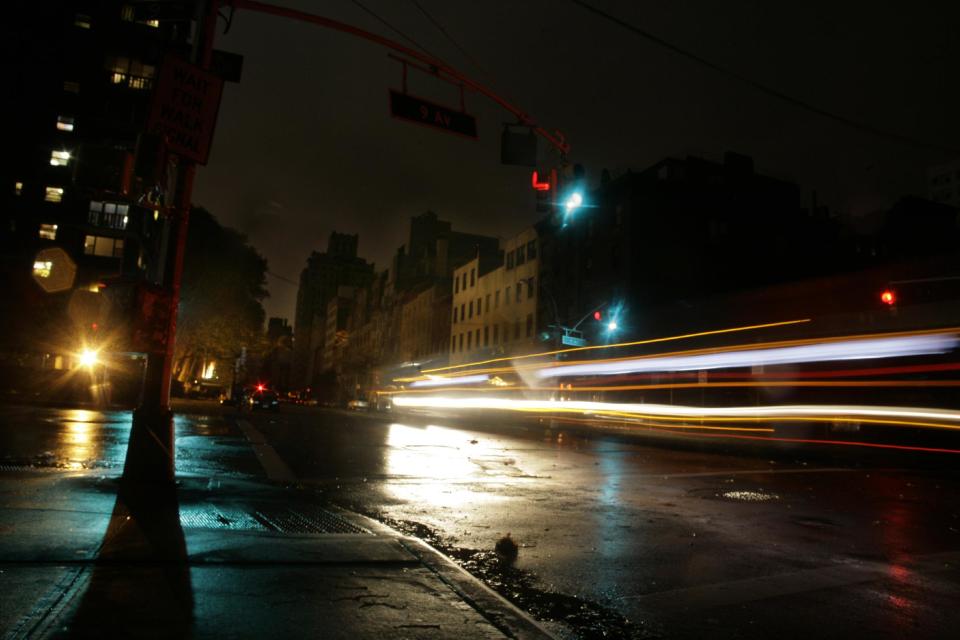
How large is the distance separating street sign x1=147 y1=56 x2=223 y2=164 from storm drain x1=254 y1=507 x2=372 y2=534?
4.15 meters

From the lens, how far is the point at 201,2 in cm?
826

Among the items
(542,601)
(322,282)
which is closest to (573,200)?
(542,601)

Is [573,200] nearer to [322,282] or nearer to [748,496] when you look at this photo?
[748,496]

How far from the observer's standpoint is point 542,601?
450 centimetres

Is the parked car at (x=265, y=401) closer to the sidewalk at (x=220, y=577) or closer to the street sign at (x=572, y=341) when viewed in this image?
the street sign at (x=572, y=341)

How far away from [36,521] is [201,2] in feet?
20.4

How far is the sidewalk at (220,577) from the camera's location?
3604mm

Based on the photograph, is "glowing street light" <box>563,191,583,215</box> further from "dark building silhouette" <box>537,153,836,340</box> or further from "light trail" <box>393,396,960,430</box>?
"dark building silhouette" <box>537,153,836,340</box>

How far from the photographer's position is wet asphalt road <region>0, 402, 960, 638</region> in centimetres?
445

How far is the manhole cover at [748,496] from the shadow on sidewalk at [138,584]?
7.31 m

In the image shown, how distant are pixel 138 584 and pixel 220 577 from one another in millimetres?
490

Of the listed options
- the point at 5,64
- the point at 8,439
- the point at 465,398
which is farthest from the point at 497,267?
the point at 8,439

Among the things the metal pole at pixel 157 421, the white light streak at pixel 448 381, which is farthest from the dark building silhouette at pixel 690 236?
the metal pole at pixel 157 421

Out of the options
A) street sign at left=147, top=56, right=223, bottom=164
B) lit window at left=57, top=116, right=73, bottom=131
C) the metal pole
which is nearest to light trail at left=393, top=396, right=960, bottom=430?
the metal pole
